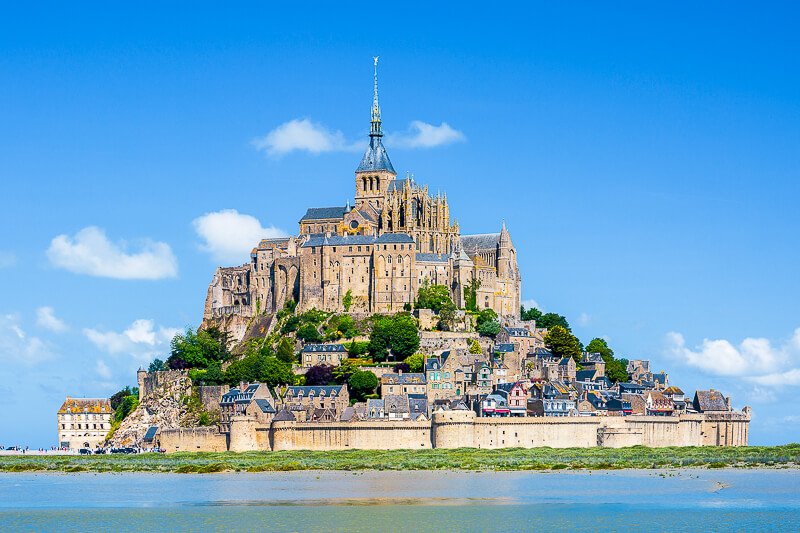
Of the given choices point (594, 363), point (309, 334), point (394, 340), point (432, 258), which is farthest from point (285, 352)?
point (594, 363)

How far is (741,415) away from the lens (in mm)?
106750

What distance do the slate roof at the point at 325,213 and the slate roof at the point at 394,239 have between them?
34.0ft

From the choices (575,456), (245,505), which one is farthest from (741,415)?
(245,505)

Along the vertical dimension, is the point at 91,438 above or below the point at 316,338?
below

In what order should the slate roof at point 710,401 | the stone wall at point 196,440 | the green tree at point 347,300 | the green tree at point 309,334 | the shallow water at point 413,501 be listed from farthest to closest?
the green tree at point 347,300 → the green tree at point 309,334 → the slate roof at point 710,401 → the stone wall at point 196,440 → the shallow water at point 413,501

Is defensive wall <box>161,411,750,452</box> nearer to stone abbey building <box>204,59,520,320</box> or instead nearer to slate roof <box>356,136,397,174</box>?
stone abbey building <box>204,59,520,320</box>

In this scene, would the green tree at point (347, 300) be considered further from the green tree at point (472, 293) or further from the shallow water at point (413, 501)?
the shallow water at point (413, 501)

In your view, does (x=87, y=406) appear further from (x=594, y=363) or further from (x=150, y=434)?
(x=594, y=363)

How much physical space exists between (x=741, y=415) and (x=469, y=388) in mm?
20699

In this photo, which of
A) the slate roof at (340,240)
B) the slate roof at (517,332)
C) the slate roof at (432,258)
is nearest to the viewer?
the slate roof at (517,332)

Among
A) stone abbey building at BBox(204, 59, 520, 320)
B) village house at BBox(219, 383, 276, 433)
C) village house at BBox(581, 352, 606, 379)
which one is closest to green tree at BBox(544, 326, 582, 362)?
village house at BBox(581, 352, 606, 379)

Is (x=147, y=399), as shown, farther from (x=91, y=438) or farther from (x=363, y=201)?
(x=363, y=201)

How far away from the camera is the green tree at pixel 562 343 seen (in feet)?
386

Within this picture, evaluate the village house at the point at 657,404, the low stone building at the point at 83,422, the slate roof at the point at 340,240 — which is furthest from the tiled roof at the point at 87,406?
the village house at the point at 657,404
